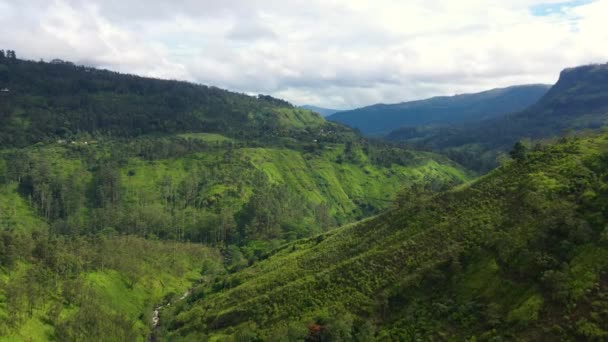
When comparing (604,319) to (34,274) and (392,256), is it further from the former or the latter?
(34,274)

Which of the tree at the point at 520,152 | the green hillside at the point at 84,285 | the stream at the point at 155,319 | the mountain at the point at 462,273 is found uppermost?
the tree at the point at 520,152

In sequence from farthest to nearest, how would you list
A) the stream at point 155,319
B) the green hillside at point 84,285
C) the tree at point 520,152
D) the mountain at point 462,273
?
the stream at point 155,319 < the tree at point 520,152 < the green hillside at point 84,285 < the mountain at point 462,273

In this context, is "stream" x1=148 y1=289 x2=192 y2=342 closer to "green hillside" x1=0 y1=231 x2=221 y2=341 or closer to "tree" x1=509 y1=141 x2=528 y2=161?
"green hillside" x1=0 y1=231 x2=221 y2=341

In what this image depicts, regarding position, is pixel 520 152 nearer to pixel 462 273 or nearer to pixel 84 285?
pixel 462 273

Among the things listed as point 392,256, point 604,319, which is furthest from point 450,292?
point 604,319

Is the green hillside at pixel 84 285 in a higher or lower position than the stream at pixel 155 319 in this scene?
higher

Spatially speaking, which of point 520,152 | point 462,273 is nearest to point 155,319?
point 462,273

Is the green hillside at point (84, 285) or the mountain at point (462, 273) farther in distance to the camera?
the green hillside at point (84, 285)

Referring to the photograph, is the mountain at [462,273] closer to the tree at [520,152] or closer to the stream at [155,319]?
the tree at [520,152]

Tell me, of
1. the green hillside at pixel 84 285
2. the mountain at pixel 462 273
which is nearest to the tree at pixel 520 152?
the mountain at pixel 462 273
